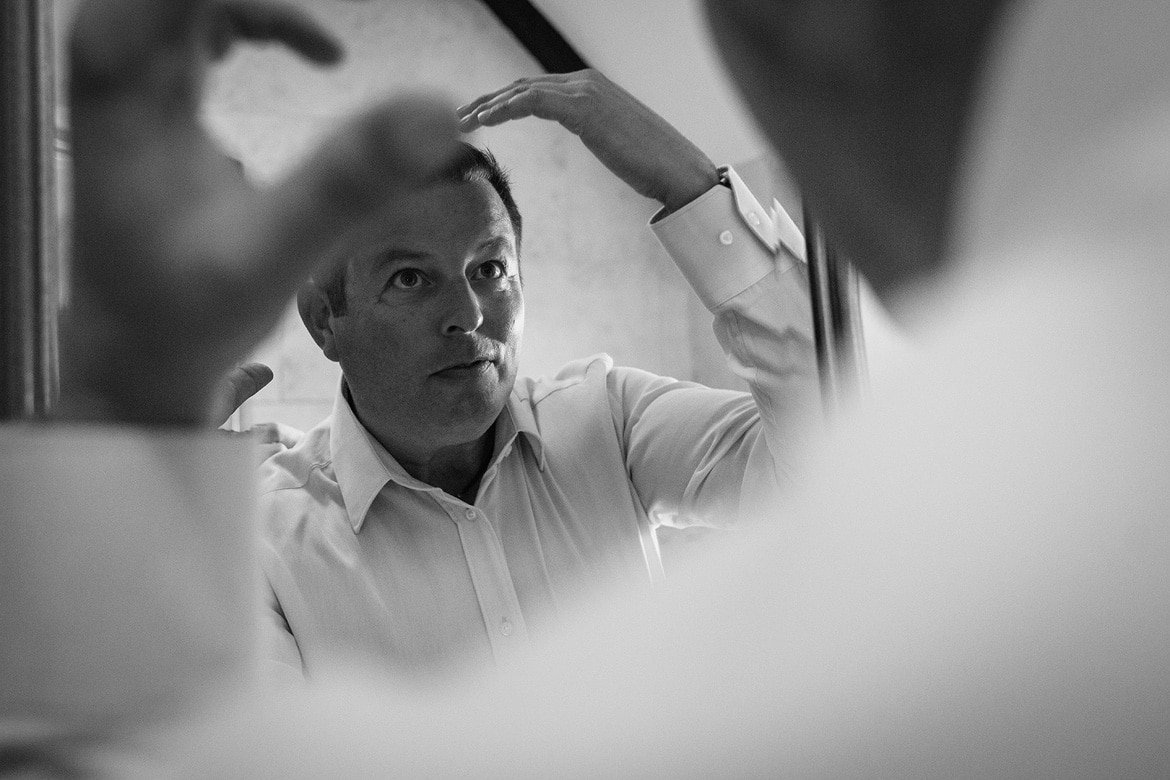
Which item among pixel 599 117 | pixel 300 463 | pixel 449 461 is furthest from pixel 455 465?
pixel 599 117

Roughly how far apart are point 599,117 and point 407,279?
0.09m

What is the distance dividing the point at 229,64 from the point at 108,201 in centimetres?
7

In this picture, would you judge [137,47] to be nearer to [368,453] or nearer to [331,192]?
[331,192]

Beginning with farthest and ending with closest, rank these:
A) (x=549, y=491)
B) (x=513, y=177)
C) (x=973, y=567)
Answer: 1. (x=549, y=491)
2. (x=513, y=177)
3. (x=973, y=567)

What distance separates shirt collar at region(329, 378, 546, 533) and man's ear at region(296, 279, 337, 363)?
0.15m

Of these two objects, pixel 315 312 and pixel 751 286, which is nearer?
pixel 315 312

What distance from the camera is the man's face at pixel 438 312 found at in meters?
0.32

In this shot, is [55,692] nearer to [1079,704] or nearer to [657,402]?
[1079,704]

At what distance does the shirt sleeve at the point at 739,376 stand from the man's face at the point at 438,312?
7cm

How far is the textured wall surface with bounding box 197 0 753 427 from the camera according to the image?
227 millimetres

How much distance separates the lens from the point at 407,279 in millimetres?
331

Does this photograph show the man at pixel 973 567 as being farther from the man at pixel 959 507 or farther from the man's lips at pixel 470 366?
the man's lips at pixel 470 366

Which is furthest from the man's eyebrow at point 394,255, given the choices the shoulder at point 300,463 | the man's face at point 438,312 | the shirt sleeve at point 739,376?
the shoulder at point 300,463

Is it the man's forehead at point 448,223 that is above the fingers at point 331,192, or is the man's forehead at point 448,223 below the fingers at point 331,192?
above
